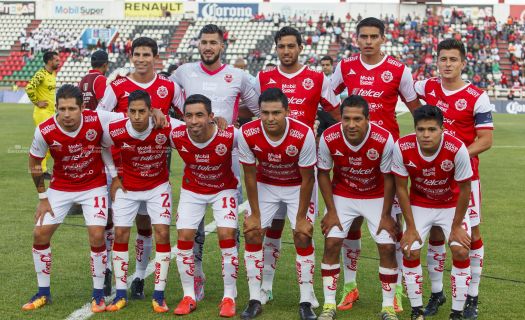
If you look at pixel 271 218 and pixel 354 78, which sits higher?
pixel 354 78

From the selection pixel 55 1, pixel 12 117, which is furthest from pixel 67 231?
pixel 55 1

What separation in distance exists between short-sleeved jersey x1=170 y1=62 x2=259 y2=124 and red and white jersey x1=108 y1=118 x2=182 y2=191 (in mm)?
618

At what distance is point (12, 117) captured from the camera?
105ft

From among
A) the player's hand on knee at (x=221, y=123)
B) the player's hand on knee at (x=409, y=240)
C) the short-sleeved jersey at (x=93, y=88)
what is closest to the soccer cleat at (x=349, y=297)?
the player's hand on knee at (x=409, y=240)

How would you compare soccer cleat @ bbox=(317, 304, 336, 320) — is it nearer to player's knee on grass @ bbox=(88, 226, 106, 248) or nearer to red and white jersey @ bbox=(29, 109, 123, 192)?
player's knee on grass @ bbox=(88, 226, 106, 248)

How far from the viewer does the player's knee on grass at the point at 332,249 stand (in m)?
6.76

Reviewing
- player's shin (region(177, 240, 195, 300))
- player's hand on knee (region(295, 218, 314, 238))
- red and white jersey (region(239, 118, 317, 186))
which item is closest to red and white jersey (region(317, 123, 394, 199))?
red and white jersey (region(239, 118, 317, 186))

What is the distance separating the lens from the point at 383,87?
7.22m

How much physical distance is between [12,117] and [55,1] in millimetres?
34483

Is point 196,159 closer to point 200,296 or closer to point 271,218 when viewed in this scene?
point 271,218

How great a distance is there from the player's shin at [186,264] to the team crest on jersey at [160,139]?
0.91 m

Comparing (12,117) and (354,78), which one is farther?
(12,117)

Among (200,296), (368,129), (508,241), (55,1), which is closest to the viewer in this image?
(368,129)

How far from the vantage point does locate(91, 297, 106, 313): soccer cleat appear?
675 cm
